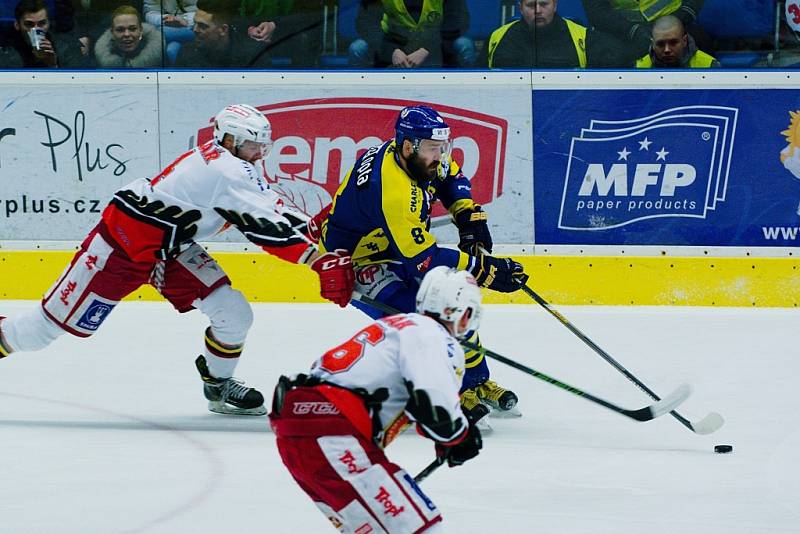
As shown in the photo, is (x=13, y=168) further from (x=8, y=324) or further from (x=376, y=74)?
(x=8, y=324)

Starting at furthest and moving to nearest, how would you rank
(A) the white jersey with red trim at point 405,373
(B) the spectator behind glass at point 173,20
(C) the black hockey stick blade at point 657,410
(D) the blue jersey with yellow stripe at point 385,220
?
(B) the spectator behind glass at point 173,20, (D) the blue jersey with yellow stripe at point 385,220, (C) the black hockey stick blade at point 657,410, (A) the white jersey with red trim at point 405,373

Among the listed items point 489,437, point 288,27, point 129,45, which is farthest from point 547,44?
point 489,437

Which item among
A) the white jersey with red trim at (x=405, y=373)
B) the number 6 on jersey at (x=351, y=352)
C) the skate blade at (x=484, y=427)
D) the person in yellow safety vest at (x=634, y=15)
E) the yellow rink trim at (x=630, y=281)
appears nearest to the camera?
the white jersey with red trim at (x=405, y=373)

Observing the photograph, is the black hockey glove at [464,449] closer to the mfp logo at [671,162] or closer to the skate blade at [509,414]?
the skate blade at [509,414]

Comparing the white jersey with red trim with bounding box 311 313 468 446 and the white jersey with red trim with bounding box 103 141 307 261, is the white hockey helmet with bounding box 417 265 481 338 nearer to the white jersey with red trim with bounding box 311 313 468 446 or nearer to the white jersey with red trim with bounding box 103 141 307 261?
the white jersey with red trim with bounding box 311 313 468 446

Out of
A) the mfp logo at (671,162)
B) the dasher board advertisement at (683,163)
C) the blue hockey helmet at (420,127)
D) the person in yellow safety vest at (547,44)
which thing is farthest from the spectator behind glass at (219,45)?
the blue hockey helmet at (420,127)

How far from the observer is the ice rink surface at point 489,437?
3.77 m

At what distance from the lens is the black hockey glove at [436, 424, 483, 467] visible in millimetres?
3084

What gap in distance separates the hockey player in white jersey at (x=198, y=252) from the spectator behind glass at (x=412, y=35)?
7.89 feet

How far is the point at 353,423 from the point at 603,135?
4.40m

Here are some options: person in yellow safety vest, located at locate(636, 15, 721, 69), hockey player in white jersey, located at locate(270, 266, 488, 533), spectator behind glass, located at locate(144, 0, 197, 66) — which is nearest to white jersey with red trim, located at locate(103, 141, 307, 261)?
hockey player in white jersey, located at locate(270, 266, 488, 533)

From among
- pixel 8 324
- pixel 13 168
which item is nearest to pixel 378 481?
pixel 8 324

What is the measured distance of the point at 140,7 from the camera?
746cm

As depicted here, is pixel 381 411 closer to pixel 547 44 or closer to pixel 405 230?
pixel 405 230
